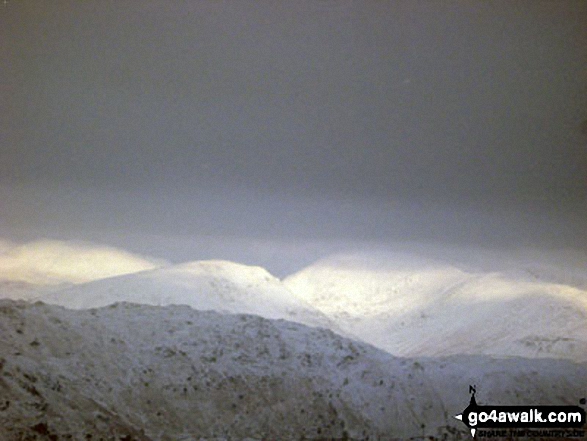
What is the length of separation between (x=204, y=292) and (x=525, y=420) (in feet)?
9.41

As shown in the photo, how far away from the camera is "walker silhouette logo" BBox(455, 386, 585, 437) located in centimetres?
215

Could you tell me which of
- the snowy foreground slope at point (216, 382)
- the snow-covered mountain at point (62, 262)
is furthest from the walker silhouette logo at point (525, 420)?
the snow-covered mountain at point (62, 262)

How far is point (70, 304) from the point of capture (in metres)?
3.65

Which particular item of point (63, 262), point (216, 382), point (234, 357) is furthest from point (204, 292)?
point (216, 382)

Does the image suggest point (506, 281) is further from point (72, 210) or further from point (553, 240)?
point (72, 210)

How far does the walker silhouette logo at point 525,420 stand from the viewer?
215 cm

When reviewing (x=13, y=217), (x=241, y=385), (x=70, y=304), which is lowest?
(x=241, y=385)

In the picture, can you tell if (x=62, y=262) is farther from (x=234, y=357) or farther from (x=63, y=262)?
(x=234, y=357)

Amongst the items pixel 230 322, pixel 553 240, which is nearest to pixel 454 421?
pixel 230 322

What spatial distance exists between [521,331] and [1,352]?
3597 millimetres

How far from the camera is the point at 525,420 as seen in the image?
7.18 ft

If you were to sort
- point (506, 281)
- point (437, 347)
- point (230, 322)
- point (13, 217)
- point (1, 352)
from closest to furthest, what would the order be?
1. point (1, 352)
2. point (230, 322)
3. point (13, 217)
4. point (437, 347)
5. point (506, 281)

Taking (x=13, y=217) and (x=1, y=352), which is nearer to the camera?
(x=1, y=352)

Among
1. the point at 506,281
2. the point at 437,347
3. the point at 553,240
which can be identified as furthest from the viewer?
the point at 553,240
